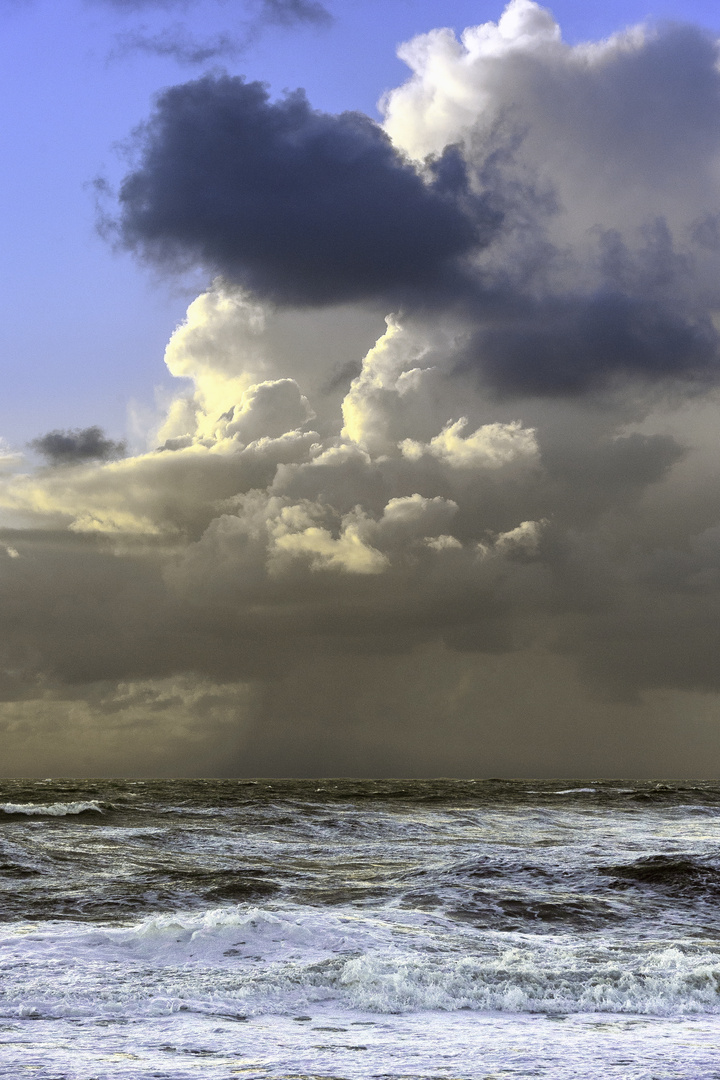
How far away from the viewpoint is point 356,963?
10.6 metres

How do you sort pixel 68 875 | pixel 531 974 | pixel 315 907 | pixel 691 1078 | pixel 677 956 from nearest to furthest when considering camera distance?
pixel 691 1078, pixel 531 974, pixel 677 956, pixel 315 907, pixel 68 875

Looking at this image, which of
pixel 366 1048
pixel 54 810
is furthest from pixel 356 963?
pixel 54 810

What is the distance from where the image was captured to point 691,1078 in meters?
6.75

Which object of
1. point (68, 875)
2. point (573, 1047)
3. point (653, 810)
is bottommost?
point (653, 810)

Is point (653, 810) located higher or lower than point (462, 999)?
lower

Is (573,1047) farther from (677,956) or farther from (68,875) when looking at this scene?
(68,875)

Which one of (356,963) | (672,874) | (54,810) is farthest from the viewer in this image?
(54,810)

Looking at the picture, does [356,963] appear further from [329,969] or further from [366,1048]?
[366,1048]

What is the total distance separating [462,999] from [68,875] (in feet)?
37.8

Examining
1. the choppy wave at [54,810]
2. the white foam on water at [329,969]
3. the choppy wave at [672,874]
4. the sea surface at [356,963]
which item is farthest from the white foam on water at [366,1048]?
the choppy wave at [54,810]

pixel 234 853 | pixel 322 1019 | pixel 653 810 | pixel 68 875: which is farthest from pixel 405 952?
pixel 653 810

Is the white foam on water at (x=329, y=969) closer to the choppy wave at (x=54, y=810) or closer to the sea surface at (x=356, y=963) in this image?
the sea surface at (x=356, y=963)

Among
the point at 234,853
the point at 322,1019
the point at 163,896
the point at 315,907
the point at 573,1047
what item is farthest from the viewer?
the point at 234,853

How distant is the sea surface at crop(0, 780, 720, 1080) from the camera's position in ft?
24.6
